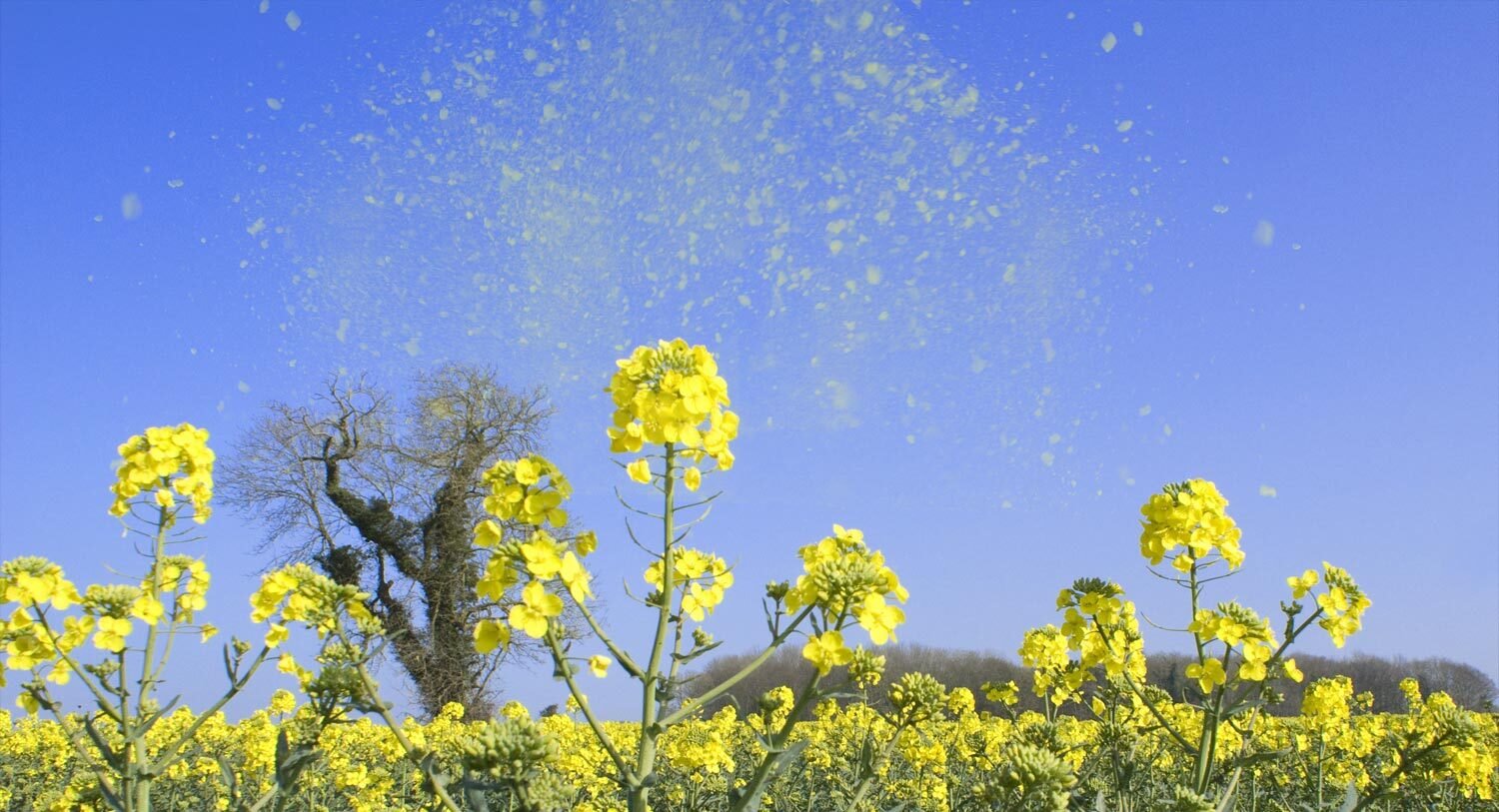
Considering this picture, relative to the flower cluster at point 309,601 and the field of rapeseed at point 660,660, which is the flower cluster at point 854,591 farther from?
the flower cluster at point 309,601

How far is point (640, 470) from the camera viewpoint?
7.52 feet

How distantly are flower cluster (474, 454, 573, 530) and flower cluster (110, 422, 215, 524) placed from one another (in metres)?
2.29

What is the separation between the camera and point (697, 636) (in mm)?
3406

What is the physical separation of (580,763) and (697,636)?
11.1ft

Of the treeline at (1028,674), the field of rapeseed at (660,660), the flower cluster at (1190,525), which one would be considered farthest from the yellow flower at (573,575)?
the treeline at (1028,674)

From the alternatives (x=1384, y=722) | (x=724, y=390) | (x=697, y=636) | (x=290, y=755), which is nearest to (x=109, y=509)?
(x=290, y=755)

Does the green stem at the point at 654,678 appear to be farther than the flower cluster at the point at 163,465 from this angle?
No

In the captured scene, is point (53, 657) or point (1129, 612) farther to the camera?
point (1129, 612)

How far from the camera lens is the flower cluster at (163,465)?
373 cm

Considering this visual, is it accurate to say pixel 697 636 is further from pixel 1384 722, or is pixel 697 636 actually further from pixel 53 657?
pixel 1384 722

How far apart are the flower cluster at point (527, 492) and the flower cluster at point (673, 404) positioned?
7.0 inches

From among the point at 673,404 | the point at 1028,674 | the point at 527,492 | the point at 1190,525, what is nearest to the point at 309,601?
the point at 527,492

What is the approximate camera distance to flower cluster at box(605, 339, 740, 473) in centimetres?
227

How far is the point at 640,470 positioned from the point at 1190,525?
92.0 inches
